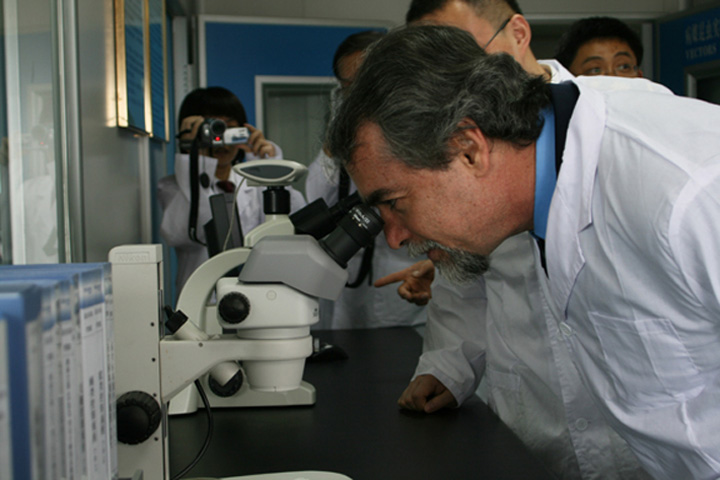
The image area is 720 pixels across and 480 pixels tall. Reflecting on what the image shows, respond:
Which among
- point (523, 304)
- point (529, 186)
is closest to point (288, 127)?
point (523, 304)

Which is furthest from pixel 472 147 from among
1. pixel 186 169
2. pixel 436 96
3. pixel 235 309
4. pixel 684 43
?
pixel 684 43

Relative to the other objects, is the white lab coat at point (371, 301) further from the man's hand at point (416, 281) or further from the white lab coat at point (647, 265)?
the white lab coat at point (647, 265)

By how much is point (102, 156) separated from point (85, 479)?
1478 millimetres

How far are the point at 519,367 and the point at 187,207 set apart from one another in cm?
154

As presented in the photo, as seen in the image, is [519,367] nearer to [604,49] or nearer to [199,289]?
[199,289]

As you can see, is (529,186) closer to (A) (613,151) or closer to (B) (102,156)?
(A) (613,151)

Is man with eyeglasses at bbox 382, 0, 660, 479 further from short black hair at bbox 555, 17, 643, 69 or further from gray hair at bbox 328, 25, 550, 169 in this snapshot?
short black hair at bbox 555, 17, 643, 69

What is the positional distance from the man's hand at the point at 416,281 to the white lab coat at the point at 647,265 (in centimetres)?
92

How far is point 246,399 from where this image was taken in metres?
1.40

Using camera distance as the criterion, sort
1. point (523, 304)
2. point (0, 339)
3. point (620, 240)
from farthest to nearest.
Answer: point (523, 304) < point (620, 240) < point (0, 339)

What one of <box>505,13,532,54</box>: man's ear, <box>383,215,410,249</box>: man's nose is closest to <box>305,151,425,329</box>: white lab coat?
<box>505,13,532,54</box>: man's ear

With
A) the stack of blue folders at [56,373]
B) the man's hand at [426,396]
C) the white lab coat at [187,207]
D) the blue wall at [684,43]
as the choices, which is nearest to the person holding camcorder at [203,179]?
the white lab coat at [187,207]

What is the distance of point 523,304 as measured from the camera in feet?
4.73

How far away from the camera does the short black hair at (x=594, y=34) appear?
2.44 metres
